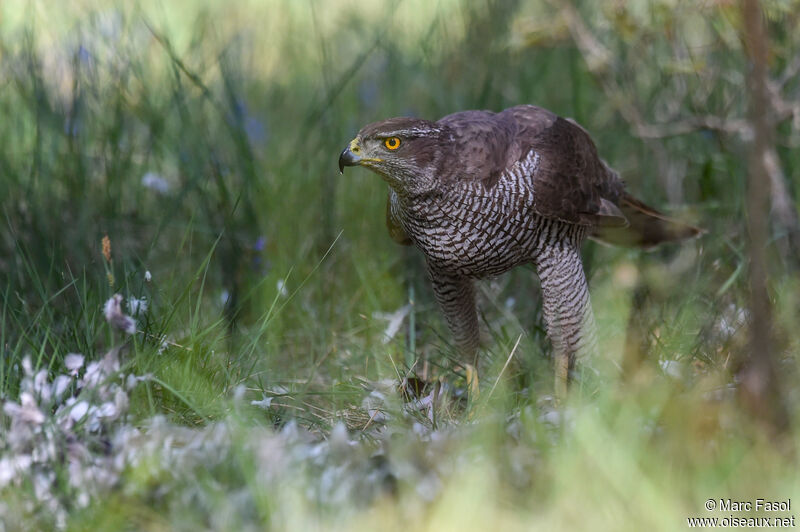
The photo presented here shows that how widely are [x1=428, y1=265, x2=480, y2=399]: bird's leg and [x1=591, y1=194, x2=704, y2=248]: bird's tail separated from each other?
770mm

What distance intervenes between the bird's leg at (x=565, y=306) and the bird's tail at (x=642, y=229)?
604 millimetres

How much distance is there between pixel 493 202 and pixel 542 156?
319mm

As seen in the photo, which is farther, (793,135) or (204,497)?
(793,135)

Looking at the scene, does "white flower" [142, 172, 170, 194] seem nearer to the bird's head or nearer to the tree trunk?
the bird's head

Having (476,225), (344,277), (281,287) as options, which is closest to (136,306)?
(281,287)

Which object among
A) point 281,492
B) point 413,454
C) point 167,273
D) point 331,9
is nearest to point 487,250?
point 413,454

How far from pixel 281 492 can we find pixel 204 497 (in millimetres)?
218

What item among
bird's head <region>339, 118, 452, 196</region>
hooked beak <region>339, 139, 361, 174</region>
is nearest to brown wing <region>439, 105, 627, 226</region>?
bird's head <region>339, 118, 452, 196</region>

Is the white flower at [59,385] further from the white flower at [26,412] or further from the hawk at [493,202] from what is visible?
the hawk at [493,202]

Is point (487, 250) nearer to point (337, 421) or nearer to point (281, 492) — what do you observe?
point (337, 421)

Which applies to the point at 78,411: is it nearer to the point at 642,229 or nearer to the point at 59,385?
the point at 59,385

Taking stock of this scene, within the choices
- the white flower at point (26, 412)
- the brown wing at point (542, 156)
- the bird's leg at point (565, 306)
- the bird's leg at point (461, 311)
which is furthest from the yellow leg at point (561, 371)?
the white flower at point (26, 412)

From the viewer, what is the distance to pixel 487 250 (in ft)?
11.7

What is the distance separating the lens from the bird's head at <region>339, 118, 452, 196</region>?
3.53 m
